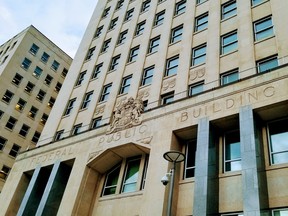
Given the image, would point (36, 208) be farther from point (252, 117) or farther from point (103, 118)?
point (252, 117)

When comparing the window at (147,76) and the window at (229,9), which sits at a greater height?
the window at (229,9)

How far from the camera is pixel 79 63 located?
98.9 feet

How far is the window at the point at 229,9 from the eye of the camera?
21156 mm

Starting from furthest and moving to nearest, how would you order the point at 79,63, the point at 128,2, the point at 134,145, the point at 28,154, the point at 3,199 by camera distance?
the point at 128,2, the point at 79,63, the point at 28,154, the point at 3,199, the point at 134,145

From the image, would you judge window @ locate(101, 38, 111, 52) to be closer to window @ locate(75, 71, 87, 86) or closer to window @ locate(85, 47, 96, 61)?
window @ locate(85, 47, 96, 61)

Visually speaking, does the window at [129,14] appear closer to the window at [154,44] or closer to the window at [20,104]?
the window at [154,44]

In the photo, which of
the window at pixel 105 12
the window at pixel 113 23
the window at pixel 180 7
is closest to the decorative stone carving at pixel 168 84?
the window at pixel 180 7

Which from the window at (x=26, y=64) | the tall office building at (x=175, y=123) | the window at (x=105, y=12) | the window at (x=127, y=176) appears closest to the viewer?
the tall office building at (x=175, y=123)

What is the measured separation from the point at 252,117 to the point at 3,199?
18.3 metres

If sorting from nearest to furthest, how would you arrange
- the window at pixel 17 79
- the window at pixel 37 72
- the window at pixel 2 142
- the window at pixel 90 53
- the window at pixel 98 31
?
the window at pixel 90 53, the window at pixel 98 31, the window at pixel 2 142, the window at pixel 17 79, the window at pixel 37 72

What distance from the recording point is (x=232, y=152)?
14.5m

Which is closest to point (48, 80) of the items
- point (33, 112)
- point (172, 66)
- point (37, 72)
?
point (37, 72)

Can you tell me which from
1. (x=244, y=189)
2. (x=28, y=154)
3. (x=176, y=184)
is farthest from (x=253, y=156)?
(x=28, y=154)

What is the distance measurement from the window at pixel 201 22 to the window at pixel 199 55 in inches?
83.5
